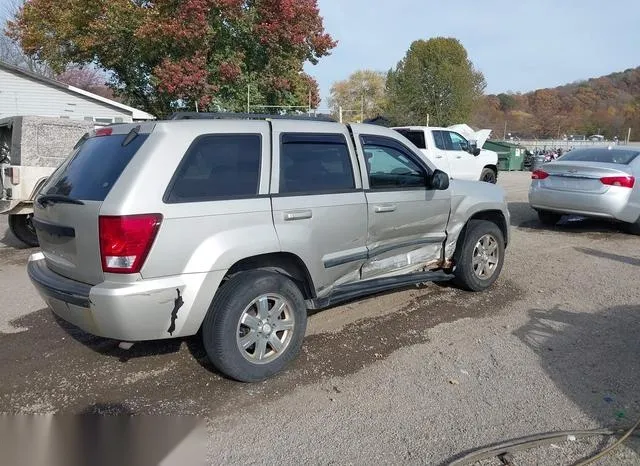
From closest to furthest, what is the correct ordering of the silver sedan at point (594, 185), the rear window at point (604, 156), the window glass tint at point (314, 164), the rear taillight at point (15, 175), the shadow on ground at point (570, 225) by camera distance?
the window glass tint at point (314, 164)
the rear taillight at point (15, 175)
the silver sedan at point (594, 185)
the rear window at point (604, 156)
the shadow on ground at point (570, 225)

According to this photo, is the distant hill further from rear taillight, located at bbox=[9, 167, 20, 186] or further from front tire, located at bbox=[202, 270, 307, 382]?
front tire, located at bbox=[202, 270, 307, 382]

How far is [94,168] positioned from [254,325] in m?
1.52

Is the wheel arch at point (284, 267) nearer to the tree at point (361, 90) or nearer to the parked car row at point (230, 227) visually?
the parked car row at point (230, 227)

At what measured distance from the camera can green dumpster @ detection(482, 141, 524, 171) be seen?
29469 mm

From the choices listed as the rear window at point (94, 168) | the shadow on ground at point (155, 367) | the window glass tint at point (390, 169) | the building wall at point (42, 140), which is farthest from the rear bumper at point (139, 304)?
the building wall at point (42, 140)

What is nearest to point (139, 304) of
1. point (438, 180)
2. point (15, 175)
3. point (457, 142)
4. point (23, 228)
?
point (438, 180)

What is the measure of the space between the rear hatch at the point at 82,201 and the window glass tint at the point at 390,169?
6.53 feet

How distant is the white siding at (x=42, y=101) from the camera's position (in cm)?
2069

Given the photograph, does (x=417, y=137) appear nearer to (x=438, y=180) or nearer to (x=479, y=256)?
(x=479, y=256)

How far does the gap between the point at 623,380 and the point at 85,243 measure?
3781 millimetres

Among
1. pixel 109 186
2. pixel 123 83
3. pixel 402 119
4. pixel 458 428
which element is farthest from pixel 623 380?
pixel 402 119

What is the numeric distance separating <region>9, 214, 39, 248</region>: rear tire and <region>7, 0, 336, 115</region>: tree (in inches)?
556

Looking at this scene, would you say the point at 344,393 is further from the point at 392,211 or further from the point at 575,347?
the point at 575,347

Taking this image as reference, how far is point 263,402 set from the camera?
337 centimetres
